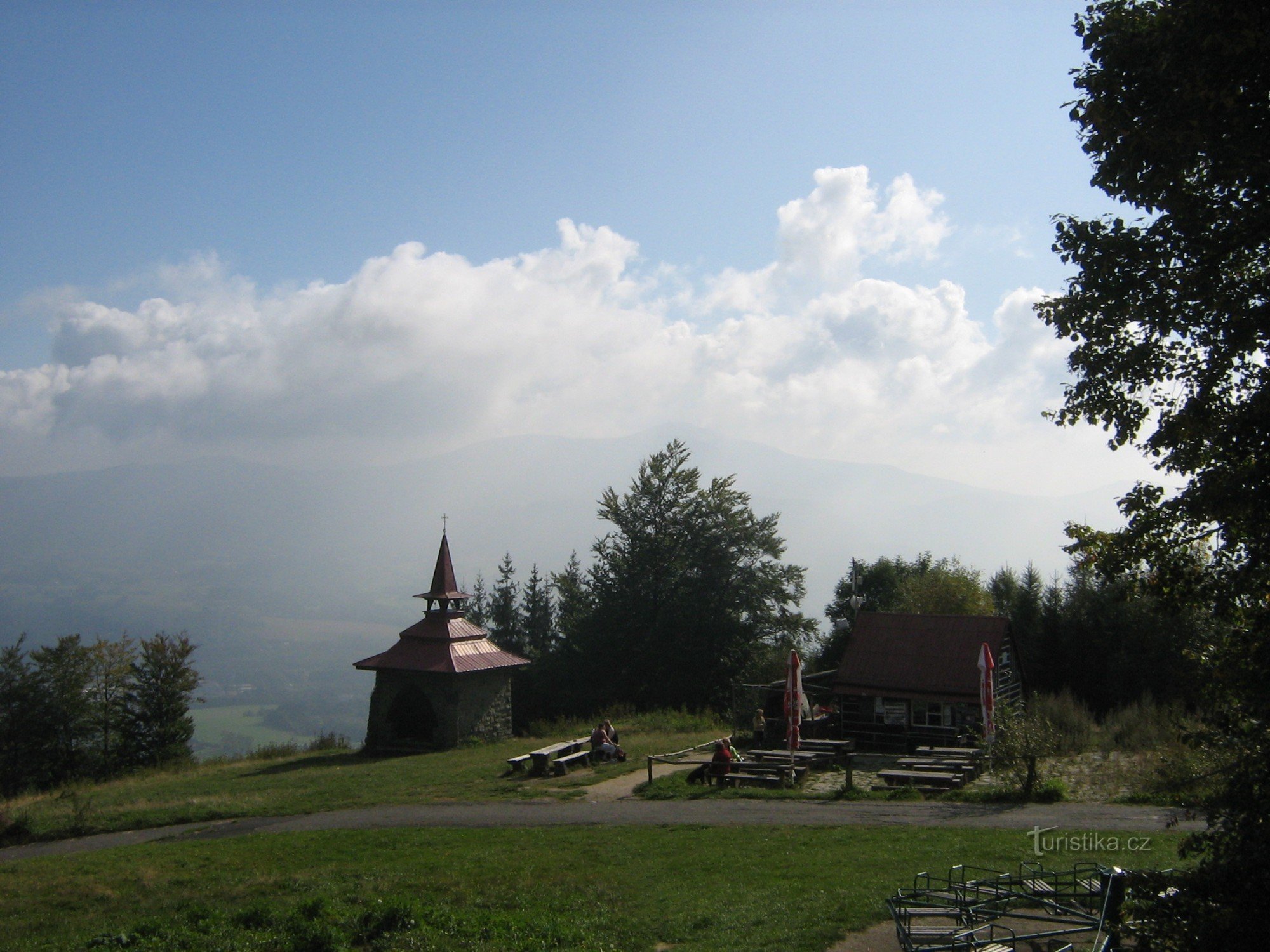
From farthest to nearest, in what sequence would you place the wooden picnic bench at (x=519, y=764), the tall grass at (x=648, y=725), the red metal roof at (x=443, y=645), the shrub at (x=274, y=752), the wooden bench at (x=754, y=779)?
the shrub at (x=274, y=752) < the red metal roof at (x=443, y=645) < the tall grass at (x=648, y=725) < the wooden picnic bench at (x=519, y=764) < the wooden bench at (x=754, y=779)

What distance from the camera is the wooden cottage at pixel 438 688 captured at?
3178 centimetres

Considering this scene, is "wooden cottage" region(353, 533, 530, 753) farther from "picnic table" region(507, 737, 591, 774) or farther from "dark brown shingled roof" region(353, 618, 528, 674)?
"picnic table" region(507, 737, 591, 774)

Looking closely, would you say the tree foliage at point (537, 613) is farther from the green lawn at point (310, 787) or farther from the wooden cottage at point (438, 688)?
the green lawn at point (310, 787)

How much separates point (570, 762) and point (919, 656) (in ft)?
35.4

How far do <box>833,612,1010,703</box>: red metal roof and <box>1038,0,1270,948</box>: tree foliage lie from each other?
1745 centimetres

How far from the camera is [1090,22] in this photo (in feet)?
25.9

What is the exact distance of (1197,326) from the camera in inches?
287

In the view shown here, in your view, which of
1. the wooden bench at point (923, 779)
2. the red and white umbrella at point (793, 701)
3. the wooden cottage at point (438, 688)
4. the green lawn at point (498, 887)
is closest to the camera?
the green lawn at point (498, 887)

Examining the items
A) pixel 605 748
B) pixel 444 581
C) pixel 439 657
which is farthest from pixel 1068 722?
pixel 444 581

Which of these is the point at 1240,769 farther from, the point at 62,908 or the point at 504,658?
the point at 504,658

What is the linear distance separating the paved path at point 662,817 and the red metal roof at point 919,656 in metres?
8.76

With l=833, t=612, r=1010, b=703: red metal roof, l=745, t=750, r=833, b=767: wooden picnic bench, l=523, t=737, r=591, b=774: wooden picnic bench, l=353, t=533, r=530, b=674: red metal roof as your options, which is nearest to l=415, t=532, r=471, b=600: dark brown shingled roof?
l=353, t=533, r=530, b=674: red metal roof

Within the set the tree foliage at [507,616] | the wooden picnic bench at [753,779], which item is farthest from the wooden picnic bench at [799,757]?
the tree foliage at [507,616]

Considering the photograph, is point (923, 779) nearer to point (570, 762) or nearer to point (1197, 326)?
point (570, 762)
